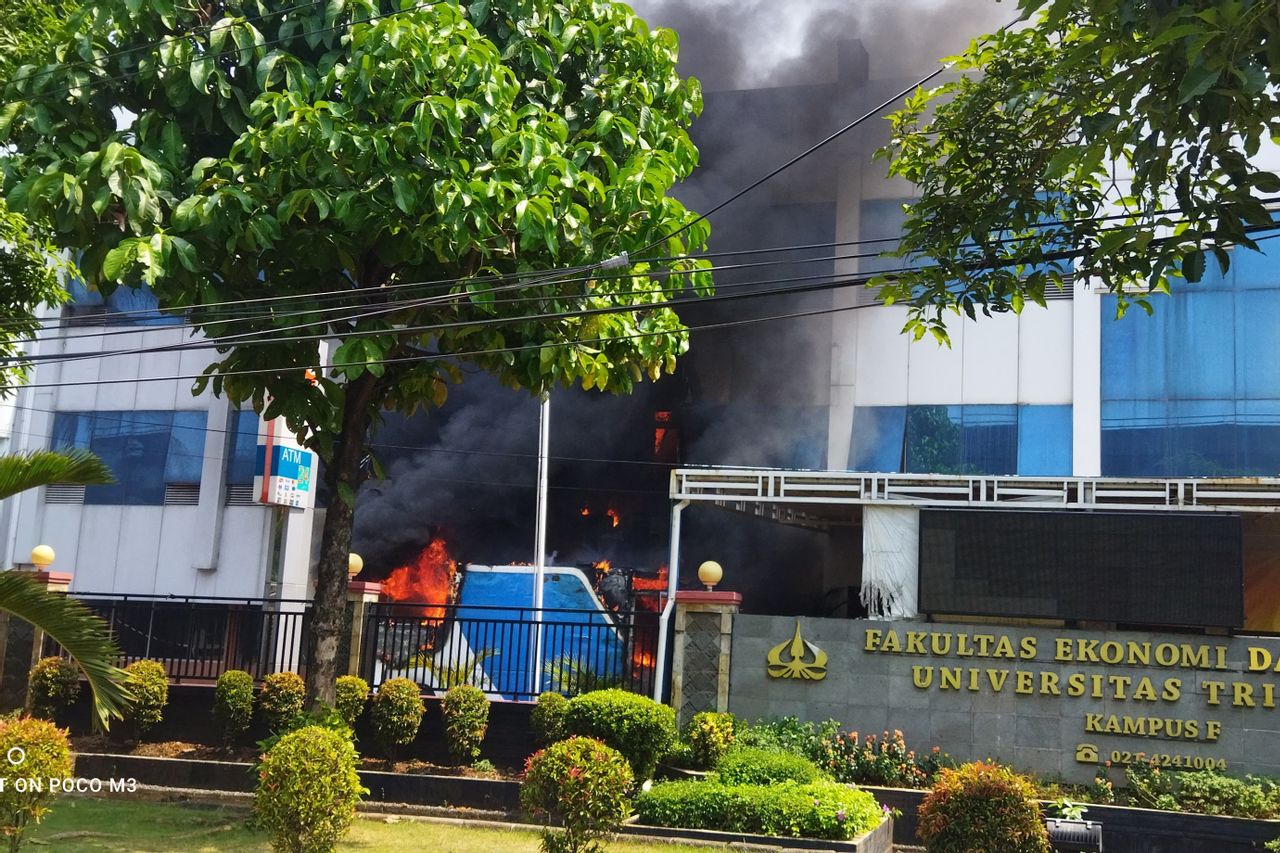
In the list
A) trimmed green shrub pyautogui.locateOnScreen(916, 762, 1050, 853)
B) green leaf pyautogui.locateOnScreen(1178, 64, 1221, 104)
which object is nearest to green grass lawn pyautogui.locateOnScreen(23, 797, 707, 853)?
trimmed green shrub pyautogui.locateOnScreen(916, 762, 1050, 853)

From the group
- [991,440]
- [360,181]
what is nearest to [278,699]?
[360,181]

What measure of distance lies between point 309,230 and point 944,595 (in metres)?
8.92

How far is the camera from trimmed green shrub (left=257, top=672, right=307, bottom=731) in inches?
590

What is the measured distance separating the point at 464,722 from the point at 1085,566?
7956 millimetres

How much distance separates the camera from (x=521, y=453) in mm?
30312

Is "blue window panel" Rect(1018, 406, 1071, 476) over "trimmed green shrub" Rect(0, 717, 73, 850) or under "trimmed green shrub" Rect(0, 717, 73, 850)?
over

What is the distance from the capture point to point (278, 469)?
926 inches

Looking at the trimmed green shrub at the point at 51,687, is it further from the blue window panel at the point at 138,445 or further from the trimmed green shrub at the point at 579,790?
the blue window panel at the point at 138,445

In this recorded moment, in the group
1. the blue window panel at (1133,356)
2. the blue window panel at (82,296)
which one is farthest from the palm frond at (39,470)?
the blue window panel at (82,296)

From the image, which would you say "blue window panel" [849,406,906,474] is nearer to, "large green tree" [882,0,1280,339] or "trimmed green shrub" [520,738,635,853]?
"large green tree" [882,0,1280,339]

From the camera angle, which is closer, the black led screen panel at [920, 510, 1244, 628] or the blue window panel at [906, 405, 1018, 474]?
the black led screen panel at [920, 510, 1244, 628]

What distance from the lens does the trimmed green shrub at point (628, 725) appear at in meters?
12.6

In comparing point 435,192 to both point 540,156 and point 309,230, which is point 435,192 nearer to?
point 540,156

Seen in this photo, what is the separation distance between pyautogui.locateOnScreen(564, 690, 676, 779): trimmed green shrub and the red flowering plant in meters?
2.19
